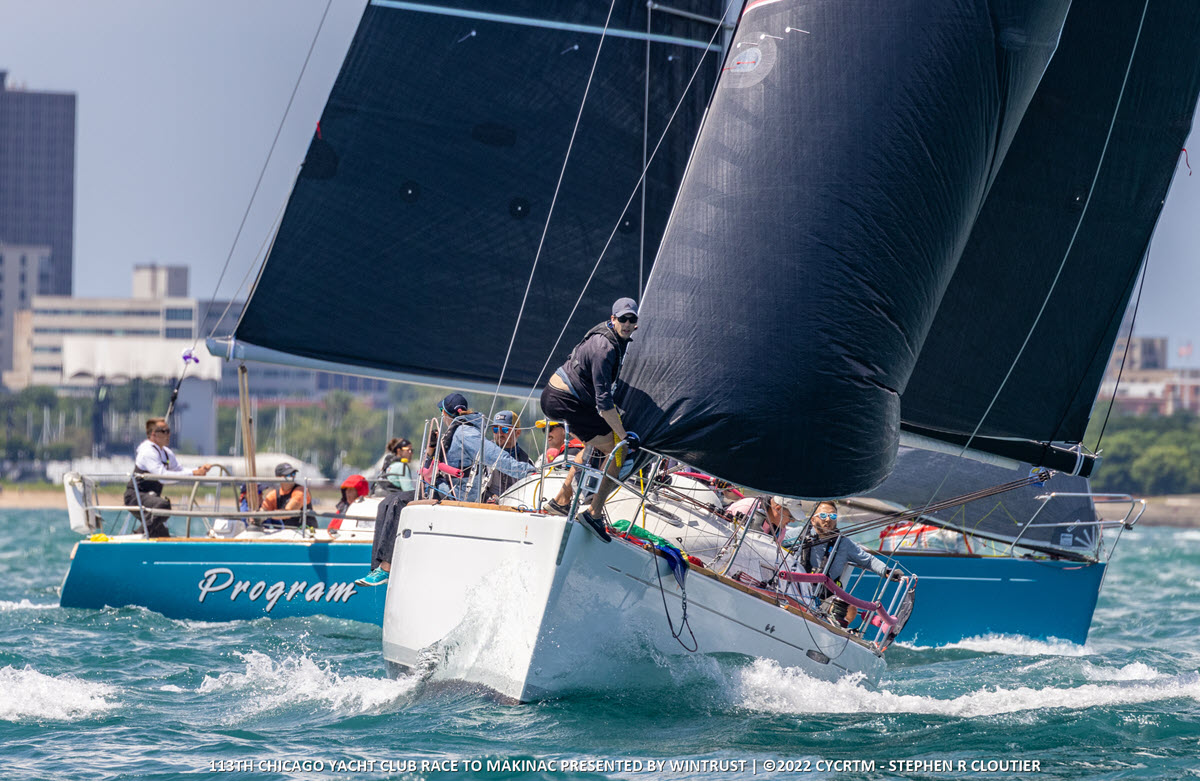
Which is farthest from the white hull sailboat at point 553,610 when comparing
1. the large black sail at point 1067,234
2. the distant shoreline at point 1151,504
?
the distant shoreline at point 1151,504

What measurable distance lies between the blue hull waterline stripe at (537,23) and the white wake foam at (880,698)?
258 inches

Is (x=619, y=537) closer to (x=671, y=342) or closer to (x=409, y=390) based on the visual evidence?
(x=671, y=342)

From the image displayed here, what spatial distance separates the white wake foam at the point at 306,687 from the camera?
7906mm

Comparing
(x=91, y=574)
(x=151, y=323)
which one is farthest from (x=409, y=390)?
(x=91, y=574)

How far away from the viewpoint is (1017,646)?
42.7 feet

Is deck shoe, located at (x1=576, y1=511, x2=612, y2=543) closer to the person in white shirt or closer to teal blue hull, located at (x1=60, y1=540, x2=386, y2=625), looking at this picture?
teal blue hull, located at (x1=60, y1=540, x2=386, y2=625)

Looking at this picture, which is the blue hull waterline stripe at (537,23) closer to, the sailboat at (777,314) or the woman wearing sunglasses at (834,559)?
the sailboat at (777,314)

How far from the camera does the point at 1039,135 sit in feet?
34.7

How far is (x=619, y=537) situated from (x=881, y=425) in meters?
1.53

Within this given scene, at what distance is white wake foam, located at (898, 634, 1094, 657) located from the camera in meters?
12.8

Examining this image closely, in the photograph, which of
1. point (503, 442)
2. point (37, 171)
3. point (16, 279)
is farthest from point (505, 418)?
point (37, 171)

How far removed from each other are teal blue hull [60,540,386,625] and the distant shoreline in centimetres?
6868

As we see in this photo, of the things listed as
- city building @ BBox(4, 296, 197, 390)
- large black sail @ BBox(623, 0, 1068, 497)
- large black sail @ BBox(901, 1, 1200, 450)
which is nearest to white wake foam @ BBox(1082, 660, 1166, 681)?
large black sail @ BBox(901, 1, 1200, 450)

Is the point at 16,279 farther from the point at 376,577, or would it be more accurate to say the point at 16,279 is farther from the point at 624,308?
the point at 624,308
